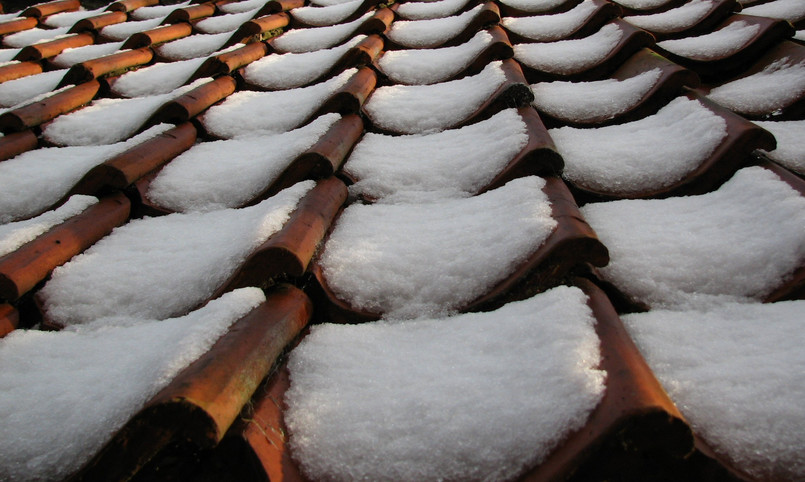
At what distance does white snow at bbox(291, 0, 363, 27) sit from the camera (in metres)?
3.07

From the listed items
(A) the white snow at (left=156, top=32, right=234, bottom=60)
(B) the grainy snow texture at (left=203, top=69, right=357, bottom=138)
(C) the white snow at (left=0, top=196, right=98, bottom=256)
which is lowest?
(C) the white snow at (left=0, top=196, right=98, bottom=256)

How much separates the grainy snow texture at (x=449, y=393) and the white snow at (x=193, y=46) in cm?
232

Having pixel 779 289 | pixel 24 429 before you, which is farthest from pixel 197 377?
pixel 779 289

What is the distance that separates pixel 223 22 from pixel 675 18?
2671 millimetres

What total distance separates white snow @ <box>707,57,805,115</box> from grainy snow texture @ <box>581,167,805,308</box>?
0.57m

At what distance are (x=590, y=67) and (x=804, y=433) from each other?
163 cm

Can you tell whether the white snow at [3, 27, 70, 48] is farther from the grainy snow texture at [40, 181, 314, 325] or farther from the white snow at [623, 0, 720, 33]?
the white snow at [623, 0, 720, 33]

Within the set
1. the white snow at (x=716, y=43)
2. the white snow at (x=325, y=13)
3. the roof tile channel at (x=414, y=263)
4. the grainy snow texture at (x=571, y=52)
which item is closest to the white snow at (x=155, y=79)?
the roof tile channel at (x=414, y=263)

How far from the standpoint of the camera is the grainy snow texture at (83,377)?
2.65 feet

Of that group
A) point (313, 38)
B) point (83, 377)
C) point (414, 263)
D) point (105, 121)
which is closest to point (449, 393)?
point (414, 263)

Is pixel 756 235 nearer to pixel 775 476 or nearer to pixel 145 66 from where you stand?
pixel 775 476

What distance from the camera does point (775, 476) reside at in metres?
0.71

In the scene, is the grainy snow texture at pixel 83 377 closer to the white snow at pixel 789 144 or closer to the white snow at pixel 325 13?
the white snow at pixel 789 144

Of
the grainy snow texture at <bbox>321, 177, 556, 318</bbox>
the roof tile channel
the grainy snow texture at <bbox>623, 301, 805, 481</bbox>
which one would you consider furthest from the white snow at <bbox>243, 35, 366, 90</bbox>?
the grainy snow texture at <bbox>623, 301, 805, 481</bbox>
